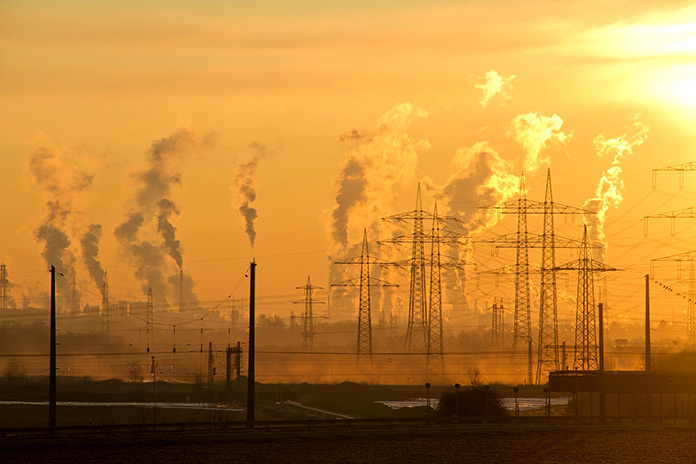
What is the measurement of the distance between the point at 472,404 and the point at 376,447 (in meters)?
27.8

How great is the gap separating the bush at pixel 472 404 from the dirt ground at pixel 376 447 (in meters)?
15.7

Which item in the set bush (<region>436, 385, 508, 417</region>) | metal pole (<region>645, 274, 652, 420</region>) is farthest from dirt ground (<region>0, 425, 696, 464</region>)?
metal pole (<region>645, 274, 652, 420</region>)

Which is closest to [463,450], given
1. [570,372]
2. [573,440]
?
[573,440]

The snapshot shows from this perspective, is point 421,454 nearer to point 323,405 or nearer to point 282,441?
point 282,441

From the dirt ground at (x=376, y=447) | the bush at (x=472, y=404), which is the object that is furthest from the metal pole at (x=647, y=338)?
the dirt ground at (x=376, y=447)

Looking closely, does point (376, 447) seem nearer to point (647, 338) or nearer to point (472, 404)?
point (472, 404)

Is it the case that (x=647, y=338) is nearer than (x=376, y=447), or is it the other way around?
(x=376, y=447)

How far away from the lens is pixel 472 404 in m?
77.8

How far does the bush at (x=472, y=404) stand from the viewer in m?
77.0

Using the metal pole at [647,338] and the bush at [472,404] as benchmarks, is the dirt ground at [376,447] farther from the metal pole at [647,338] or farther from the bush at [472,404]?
the metal pole at [647,338]

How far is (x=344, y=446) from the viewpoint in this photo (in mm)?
51219

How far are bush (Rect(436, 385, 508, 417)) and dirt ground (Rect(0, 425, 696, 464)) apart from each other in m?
15.7

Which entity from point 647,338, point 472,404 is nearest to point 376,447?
point 472,404

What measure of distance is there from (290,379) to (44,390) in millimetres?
73383
